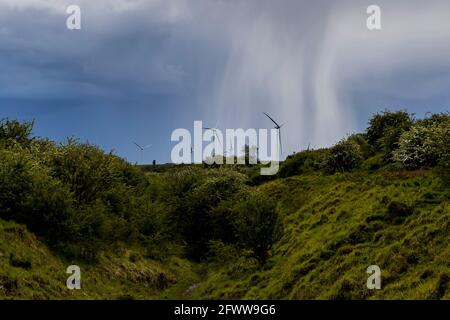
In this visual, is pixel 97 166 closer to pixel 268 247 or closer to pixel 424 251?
pixel 268 247

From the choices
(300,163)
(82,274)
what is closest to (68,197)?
(82,274)

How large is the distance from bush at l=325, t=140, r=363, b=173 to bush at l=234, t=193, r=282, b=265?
34.6 metres

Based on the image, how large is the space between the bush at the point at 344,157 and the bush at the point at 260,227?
3463 centimetres

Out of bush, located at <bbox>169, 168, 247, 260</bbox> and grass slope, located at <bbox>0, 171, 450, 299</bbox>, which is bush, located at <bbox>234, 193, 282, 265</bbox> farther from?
bush, located at <bbox>169, 168, 247, 260</bbox>

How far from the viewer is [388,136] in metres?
67.9

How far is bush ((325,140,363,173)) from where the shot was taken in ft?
242

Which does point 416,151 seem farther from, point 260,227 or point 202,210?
point 202,210

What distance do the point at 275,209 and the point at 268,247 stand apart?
334 cm

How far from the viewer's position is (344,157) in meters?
74.1

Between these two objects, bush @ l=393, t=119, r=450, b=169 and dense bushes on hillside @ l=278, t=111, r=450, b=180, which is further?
dense bushes on hillside @ l=278, t=111, r=450, b=180

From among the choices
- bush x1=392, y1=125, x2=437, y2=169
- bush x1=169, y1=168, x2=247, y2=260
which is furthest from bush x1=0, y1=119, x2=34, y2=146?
bush x1=392, y1=125, x2=437, y2=169

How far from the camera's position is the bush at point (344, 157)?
7362cm

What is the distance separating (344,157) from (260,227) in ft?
121

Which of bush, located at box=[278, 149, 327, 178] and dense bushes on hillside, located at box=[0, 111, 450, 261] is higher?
bush, located at box=[278, 149, 327, 178]
